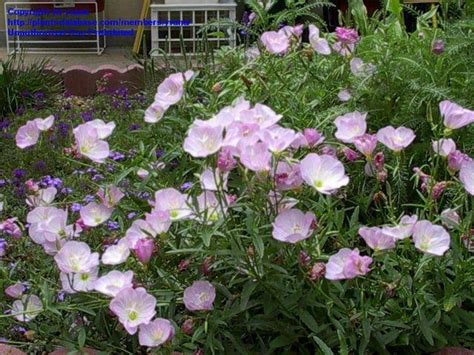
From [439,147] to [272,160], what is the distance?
0.37m

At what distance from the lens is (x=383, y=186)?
2023 millimetres

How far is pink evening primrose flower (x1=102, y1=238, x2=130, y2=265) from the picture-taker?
1.46 meters

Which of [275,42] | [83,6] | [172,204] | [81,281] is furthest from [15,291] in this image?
[83,6]

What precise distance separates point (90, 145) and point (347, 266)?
23.1 inches

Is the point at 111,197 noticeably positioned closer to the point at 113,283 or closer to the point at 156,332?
the point at 113,283

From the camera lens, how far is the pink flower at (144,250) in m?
1.38

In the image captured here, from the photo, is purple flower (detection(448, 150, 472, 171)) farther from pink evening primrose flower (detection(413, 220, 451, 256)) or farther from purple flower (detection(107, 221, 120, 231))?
purple flower (detection(107, 221, 120, 231))

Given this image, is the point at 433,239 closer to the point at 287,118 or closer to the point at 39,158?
the point at 287,118

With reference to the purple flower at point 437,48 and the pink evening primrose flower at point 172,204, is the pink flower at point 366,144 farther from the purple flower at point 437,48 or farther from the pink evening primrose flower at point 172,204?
the purple flower at point 437,48

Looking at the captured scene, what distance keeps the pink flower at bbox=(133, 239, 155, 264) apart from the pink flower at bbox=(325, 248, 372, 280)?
0.32 metres

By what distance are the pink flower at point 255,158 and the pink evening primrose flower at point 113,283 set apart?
305 millimetres

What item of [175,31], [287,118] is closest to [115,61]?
[175,31]

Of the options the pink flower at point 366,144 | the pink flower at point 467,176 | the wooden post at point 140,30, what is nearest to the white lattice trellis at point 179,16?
the wooden post at point 140,30

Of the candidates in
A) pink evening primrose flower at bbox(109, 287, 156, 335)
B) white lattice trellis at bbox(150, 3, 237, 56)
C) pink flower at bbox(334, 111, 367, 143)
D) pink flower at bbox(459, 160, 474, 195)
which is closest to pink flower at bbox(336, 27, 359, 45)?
pink flower at bbox(334, 111, 367, 143)
